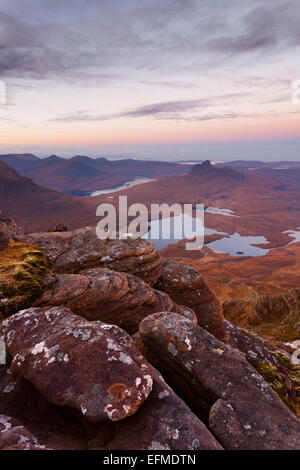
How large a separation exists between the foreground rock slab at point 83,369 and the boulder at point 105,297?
3490 millimetres

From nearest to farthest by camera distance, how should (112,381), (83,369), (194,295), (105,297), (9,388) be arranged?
(112,381) → (83,369) → (9,388) → (105,297) → (194,295)

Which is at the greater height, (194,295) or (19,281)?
(19,281)

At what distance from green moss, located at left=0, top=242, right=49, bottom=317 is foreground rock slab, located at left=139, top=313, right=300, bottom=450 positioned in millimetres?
5840

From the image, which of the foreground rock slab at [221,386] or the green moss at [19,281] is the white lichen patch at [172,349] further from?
the green moss at [19,281]

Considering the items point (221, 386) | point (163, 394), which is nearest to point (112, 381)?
point (163, 394)

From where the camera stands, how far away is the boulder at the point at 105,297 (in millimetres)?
12133

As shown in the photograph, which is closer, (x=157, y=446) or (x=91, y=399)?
(x=157, y=446)

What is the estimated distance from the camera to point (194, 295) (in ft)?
62.8

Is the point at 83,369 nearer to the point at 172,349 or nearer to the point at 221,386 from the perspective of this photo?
the point at 172,349

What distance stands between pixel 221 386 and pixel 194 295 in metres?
11.5

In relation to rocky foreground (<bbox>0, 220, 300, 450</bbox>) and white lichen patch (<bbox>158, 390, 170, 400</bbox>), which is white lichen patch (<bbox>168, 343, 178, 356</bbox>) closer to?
rocky foreground (<bbox>0, 220, 300, 450</bbox>)

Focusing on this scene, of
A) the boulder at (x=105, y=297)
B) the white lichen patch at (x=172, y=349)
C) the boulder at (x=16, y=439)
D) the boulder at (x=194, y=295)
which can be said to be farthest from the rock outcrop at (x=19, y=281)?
the boulder at (x=194, y=295)

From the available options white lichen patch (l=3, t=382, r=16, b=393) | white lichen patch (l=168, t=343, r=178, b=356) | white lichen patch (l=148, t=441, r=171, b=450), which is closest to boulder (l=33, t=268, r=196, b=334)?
white lichen patch (l=3, t=382, r=16, b=393)
